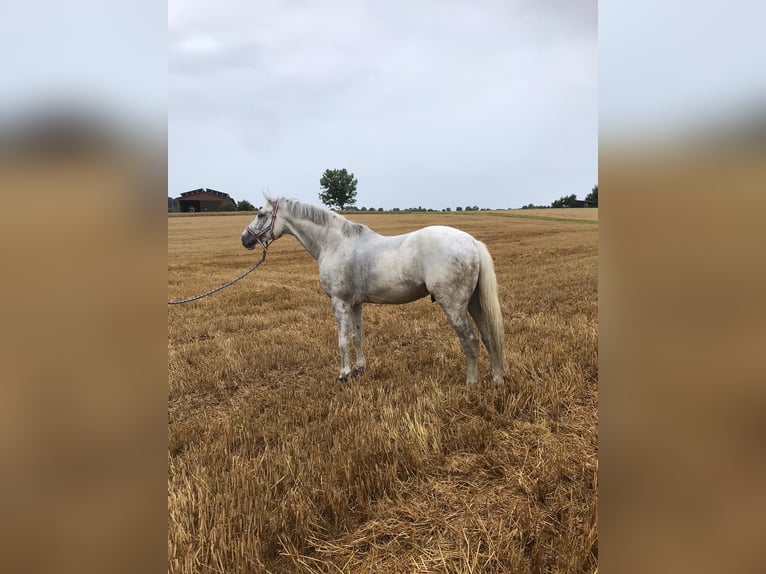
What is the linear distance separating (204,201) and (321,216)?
170ft

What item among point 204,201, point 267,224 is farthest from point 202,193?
point 267,224

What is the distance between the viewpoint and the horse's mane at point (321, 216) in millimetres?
4523

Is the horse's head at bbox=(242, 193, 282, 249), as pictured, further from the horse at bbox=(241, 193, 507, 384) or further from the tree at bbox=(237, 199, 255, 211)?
the tree at bbox=(237, 199, 255, 211)

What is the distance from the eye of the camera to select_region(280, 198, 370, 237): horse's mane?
14.8 feet

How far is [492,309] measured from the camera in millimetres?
3865

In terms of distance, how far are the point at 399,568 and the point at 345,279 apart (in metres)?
3.01

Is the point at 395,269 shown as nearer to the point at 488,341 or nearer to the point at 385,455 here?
the point at 488,341

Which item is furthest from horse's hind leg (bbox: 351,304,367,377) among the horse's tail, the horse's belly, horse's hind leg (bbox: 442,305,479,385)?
the horse's tail

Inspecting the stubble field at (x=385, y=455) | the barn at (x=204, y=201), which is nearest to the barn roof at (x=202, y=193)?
the barn at (x=204, y=201)

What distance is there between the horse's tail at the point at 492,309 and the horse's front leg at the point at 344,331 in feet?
5.06

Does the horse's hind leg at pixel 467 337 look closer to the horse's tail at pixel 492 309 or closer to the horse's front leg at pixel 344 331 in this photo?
the horse's tail at pixel 492 309

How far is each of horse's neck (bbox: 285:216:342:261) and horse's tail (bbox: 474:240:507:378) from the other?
5.49 ft
